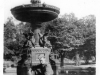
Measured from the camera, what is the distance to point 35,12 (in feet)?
35.9

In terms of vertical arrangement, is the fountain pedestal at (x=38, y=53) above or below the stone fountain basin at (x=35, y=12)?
below

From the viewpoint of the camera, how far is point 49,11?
1115cm

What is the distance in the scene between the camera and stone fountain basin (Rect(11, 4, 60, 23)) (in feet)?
35.3

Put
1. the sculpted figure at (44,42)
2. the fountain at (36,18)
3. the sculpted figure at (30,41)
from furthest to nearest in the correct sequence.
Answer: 1. the sculpted figure at (44,42)
2. the sculpted figure at (30,41)
3. the fountain at (36,18)

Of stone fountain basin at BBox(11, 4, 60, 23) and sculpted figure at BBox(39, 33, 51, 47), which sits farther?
sculpted figure at BBox(39, 33, 51, 47)

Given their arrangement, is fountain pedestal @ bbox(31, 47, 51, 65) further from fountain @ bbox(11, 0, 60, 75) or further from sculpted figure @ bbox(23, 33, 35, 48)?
sculpted figure @ bbox(23, 33, 35, 48)

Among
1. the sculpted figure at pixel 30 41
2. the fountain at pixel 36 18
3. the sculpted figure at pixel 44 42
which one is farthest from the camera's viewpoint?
the sculpted figure at pixel 44 42

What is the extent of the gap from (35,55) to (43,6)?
2719 mm

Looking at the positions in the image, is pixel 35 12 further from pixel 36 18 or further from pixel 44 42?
pixel 44 42

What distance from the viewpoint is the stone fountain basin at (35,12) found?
10.8 m

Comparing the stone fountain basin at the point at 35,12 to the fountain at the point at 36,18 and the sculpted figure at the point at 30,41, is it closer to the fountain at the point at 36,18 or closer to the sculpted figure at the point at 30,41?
the fountain at the point at 36,18

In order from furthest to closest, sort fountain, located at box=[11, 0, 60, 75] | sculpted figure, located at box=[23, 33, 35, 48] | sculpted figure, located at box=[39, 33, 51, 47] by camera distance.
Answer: sculpted figure, located at box=[39, 33, 51, 47] → sculpted figure, located at box=[23, 33, 35, 48] → fountain, located at box=[11, 0, 60, 75]

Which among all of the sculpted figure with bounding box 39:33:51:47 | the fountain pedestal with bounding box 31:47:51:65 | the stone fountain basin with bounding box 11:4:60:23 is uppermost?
the stone fountain basin with bounding box 11:4:60:23

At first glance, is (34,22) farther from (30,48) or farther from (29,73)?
(29,73)
